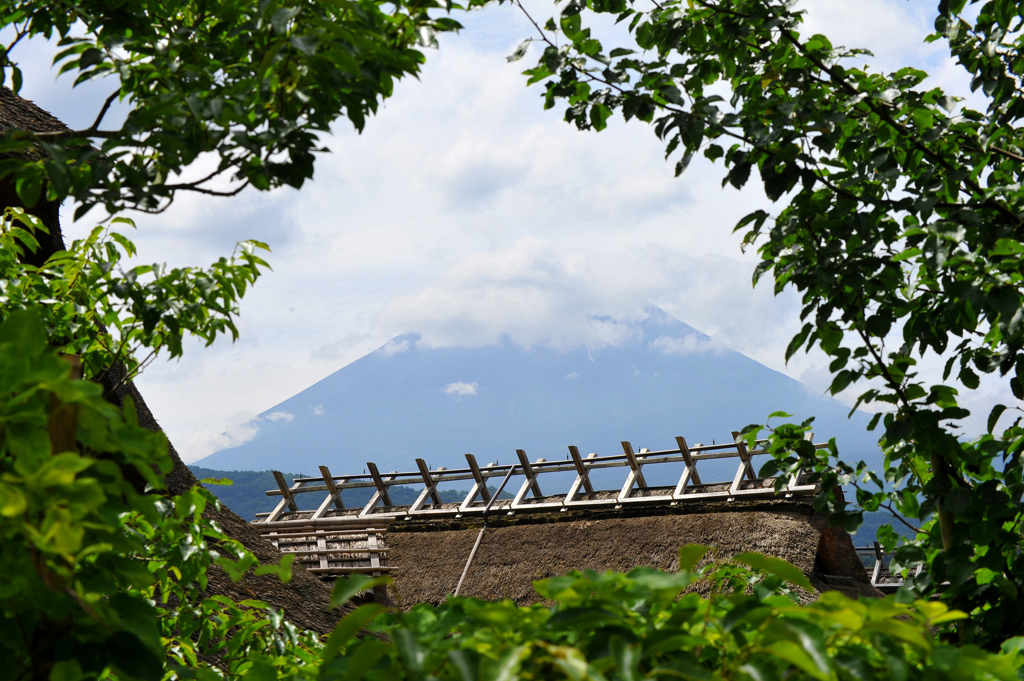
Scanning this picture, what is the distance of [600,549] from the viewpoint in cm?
850

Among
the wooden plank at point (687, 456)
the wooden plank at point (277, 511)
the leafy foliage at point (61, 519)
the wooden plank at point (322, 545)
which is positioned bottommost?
the leafy foliage at point (61, 519)

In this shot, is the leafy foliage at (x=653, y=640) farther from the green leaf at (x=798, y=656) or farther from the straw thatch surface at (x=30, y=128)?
the straw thatch surface at (x=30, y=128)

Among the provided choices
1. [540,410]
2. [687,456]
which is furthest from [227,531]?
[540,410]

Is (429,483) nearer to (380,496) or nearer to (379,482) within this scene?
(379,482)

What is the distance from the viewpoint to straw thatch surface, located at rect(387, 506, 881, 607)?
26.2 feet

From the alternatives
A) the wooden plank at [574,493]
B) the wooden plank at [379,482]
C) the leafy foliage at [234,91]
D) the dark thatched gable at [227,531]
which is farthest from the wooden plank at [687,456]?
the leafy foliage at [234,91]

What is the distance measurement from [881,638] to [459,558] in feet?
28.7

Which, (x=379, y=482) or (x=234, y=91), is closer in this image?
(x=234, y=91)

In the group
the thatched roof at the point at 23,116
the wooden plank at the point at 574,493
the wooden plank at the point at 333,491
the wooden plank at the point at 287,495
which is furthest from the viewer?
the wooden plank at the point at 287,495

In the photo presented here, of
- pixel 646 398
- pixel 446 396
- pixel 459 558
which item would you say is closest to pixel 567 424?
pixel 646 398

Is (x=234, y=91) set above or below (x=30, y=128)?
below

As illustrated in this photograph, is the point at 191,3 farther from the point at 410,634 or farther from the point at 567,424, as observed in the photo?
the point at 567,424

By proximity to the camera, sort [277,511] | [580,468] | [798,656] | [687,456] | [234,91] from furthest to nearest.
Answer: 1. [277,511]
2. [580,468]
3. [687,456]
4. [234,91]
5. [798,656]

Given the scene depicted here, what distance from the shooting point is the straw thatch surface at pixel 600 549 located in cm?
799
